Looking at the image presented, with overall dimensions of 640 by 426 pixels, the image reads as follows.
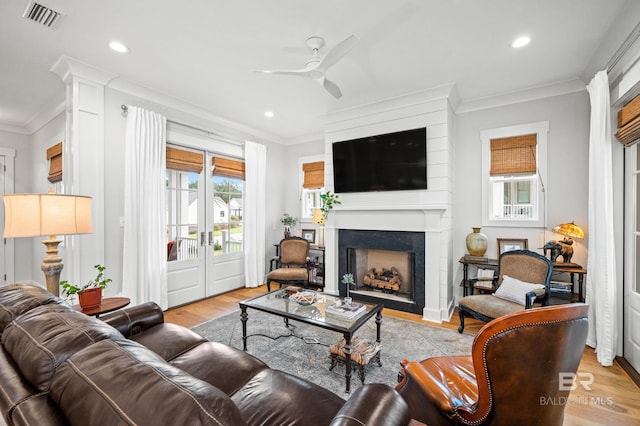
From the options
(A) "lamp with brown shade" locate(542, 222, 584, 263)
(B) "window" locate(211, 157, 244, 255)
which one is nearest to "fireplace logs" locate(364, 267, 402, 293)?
(A) "lamp with brown shade" locate(542, 222, 584, 263)

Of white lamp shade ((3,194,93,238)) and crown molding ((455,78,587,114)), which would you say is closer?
white lamp shade ((3,194,93,238))

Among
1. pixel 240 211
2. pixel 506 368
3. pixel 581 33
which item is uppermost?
pixel 581 33

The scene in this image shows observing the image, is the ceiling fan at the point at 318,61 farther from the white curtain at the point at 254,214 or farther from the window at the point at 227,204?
the white curtain at the point at 254,214

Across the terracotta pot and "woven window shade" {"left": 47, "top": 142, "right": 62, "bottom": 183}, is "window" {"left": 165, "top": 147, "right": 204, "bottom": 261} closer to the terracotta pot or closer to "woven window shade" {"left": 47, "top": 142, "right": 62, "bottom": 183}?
"woven window shade" {"left": 47, "top": 142, "right": 62, "bottom": 183}

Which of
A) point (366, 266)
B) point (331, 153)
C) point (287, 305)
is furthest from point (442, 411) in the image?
point (331, 153)

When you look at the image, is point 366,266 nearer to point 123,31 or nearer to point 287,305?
point 287,305

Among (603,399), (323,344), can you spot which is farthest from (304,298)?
(603,399)

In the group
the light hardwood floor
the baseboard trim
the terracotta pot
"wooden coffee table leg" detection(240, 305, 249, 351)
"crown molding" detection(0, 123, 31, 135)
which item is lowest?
the light hardwood floor

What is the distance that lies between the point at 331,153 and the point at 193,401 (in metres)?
3.82

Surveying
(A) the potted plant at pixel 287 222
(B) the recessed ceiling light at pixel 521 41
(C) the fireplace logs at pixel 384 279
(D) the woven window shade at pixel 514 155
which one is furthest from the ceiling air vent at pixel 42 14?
(D) the woven window shade at pixel 514 155

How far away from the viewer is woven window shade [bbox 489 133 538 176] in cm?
346

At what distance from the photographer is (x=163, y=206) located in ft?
11.8

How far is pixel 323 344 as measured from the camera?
2.75 m

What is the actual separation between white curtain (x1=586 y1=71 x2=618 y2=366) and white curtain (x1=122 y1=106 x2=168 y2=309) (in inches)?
181
